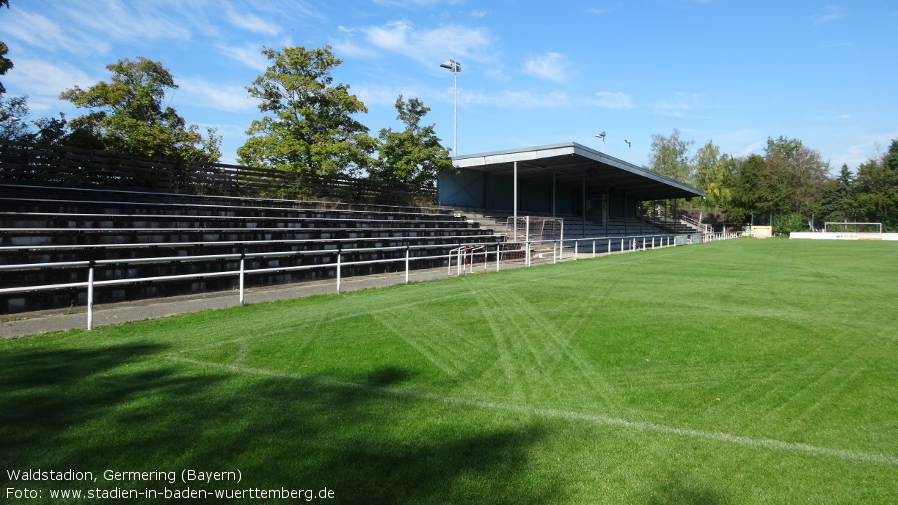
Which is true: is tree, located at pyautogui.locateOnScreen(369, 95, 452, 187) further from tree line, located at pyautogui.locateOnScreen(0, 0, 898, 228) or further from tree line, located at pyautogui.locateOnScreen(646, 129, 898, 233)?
tree line, located at pyautogui.locateOnScreen(646, 129, 898, 233)

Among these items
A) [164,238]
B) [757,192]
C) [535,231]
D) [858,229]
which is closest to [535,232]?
[535,231]

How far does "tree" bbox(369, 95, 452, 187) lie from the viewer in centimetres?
2692

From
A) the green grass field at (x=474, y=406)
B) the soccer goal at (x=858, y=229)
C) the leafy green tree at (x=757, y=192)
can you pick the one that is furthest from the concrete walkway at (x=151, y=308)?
the leafy green tree at (x=757, y=192)

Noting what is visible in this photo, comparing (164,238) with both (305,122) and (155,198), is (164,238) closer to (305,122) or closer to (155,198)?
(155,198)

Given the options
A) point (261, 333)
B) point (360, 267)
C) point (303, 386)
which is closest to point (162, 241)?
point (360, 267)

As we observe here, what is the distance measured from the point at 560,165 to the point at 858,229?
5379 cm

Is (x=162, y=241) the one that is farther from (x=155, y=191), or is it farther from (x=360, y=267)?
(x=360, y=267)

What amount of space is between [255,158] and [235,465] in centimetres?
2369

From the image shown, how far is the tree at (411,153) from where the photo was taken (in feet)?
88.3

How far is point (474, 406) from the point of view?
13.7 ft

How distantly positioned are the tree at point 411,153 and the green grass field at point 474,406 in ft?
64.4

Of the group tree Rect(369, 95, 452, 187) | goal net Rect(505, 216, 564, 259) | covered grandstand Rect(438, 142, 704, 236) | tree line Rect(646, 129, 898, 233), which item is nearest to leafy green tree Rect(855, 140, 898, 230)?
tree line Rect(646, 129, 898, 233)

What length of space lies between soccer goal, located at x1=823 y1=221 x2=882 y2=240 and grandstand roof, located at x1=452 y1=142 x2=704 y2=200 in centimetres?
2734

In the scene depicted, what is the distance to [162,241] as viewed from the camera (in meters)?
12.4
